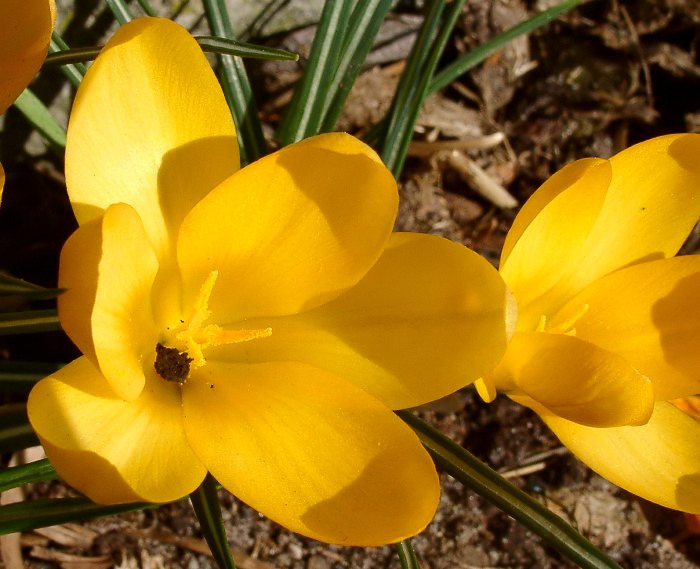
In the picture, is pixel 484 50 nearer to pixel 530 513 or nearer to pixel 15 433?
pixel 530 513

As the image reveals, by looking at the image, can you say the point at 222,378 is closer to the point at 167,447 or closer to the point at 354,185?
the point at 167,447

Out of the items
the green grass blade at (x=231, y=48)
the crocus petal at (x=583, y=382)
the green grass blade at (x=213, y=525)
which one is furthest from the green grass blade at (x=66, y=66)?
the crocus petal at (x=583, y=382)

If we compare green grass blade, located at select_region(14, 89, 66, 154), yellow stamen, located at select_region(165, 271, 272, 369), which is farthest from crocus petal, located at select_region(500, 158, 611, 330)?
green grass blade, located at select_region(14, 89, 66, 154)

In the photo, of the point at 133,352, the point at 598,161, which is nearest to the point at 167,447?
the point at 133,352

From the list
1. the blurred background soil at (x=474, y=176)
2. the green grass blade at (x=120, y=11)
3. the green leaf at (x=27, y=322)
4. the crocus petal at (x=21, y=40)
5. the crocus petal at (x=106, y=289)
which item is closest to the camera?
the crocus petal at (x=106, y=289)

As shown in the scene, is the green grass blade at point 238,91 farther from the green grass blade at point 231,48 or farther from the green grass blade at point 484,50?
the green grass blade at point 484,50
